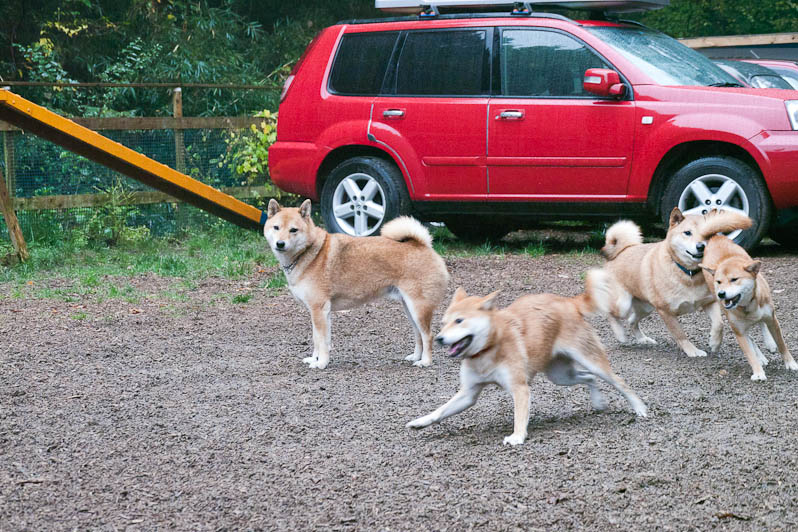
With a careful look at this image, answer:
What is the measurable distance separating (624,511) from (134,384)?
3.06 metres

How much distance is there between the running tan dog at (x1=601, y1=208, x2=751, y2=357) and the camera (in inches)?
234

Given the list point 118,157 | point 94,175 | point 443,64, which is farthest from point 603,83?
point 94,175

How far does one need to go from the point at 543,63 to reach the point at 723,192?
202cm

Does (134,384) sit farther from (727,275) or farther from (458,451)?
(727,275)

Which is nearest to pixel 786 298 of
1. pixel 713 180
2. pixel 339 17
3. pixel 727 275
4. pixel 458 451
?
pixel 713 180

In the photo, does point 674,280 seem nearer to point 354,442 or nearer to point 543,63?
point 354,442

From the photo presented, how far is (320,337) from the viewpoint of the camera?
6016mm

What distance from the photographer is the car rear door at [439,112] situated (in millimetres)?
9227

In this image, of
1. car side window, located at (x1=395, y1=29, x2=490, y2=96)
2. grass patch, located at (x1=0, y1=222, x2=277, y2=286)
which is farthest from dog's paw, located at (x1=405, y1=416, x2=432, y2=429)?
car side window, located at (x1=395, y1=29, x2=490, y2=96)

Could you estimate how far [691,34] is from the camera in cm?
2228

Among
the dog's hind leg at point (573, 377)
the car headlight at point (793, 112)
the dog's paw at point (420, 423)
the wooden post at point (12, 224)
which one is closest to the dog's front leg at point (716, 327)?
the dog's hind leg at point (573, 377)

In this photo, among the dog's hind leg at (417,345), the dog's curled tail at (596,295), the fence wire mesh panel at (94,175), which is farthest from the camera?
the fence wire mesh panel at (94,175)

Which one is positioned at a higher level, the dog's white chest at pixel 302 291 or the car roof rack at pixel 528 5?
the car roof rack at pixel 528 5

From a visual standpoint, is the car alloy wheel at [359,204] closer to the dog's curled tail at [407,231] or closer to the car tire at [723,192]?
the car tire at [723,192]
